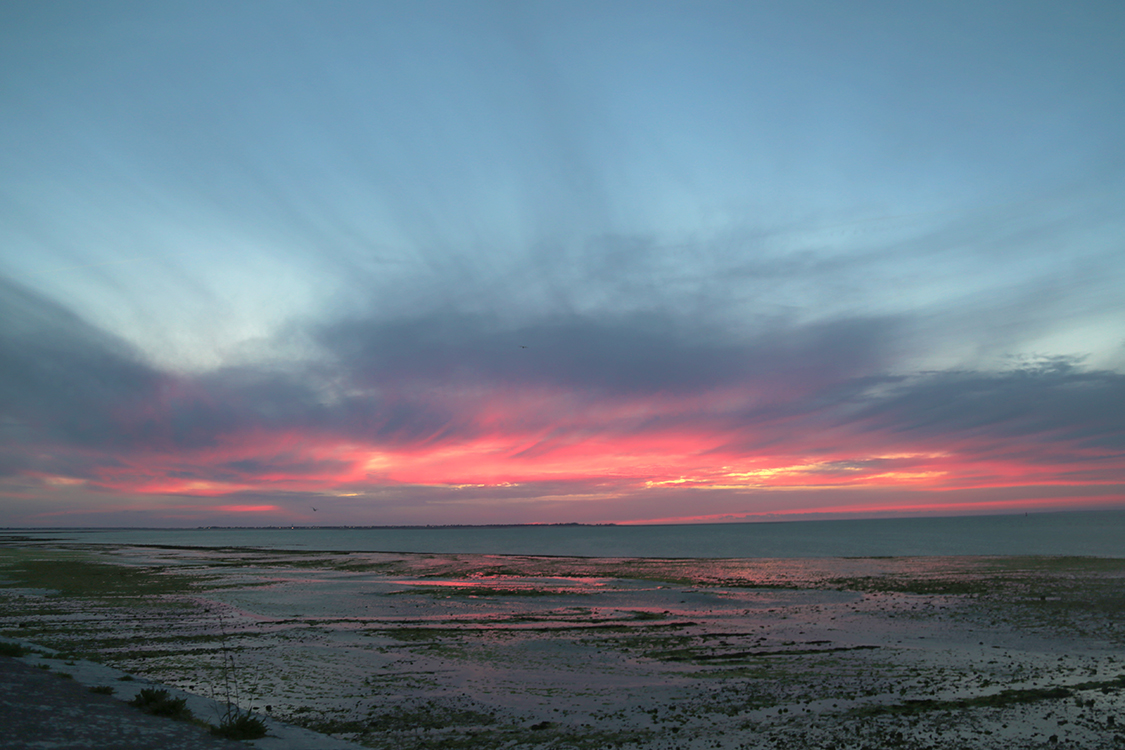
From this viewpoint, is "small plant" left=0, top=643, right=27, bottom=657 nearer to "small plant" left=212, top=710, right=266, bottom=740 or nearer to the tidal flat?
the tidal flat

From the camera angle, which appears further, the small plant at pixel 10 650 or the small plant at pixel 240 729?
the small plant at pixel 10 650

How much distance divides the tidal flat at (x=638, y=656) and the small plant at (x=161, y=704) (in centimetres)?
309

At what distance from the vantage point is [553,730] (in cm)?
1526

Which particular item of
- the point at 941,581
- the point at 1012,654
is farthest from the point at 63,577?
the point at 941,581

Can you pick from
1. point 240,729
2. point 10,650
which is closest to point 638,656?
point 240,729

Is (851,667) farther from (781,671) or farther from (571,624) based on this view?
(571,624)

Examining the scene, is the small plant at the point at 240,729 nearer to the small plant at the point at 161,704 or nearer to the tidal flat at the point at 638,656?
the small plant at the point at 161,704

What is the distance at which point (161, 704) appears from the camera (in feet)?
43.0

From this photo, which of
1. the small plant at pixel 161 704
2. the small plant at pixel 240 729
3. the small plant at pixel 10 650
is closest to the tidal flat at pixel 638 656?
the small plant at pixel 240 729

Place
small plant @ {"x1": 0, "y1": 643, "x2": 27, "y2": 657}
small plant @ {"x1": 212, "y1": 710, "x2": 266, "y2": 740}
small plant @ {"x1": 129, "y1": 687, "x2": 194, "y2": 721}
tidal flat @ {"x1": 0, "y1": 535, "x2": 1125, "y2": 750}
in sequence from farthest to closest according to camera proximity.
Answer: small plant @ {"x1": 0, "y1": 643, "x2": 27, "y2": 657}
tidal flat @ {"x1": 0, "y1": 535, "x2": 1125, "y2": 750}
small plant @ {"x1": 129, "y1": 687, "x2": 194, "y2": 721}
small plant @ {"x1": 212, "y1": 710, "x2": 266, "y2": 740}

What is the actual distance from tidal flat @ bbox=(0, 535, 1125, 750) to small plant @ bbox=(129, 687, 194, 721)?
10.1 ft

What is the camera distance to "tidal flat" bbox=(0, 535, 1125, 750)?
599 inches

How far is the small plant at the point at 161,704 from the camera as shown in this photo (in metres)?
13.0

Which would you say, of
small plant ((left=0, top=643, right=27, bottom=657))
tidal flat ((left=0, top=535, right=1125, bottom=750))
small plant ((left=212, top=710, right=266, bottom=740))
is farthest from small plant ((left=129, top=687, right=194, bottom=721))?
small plant ((left=0, top=643, right=27, bottom=657))
